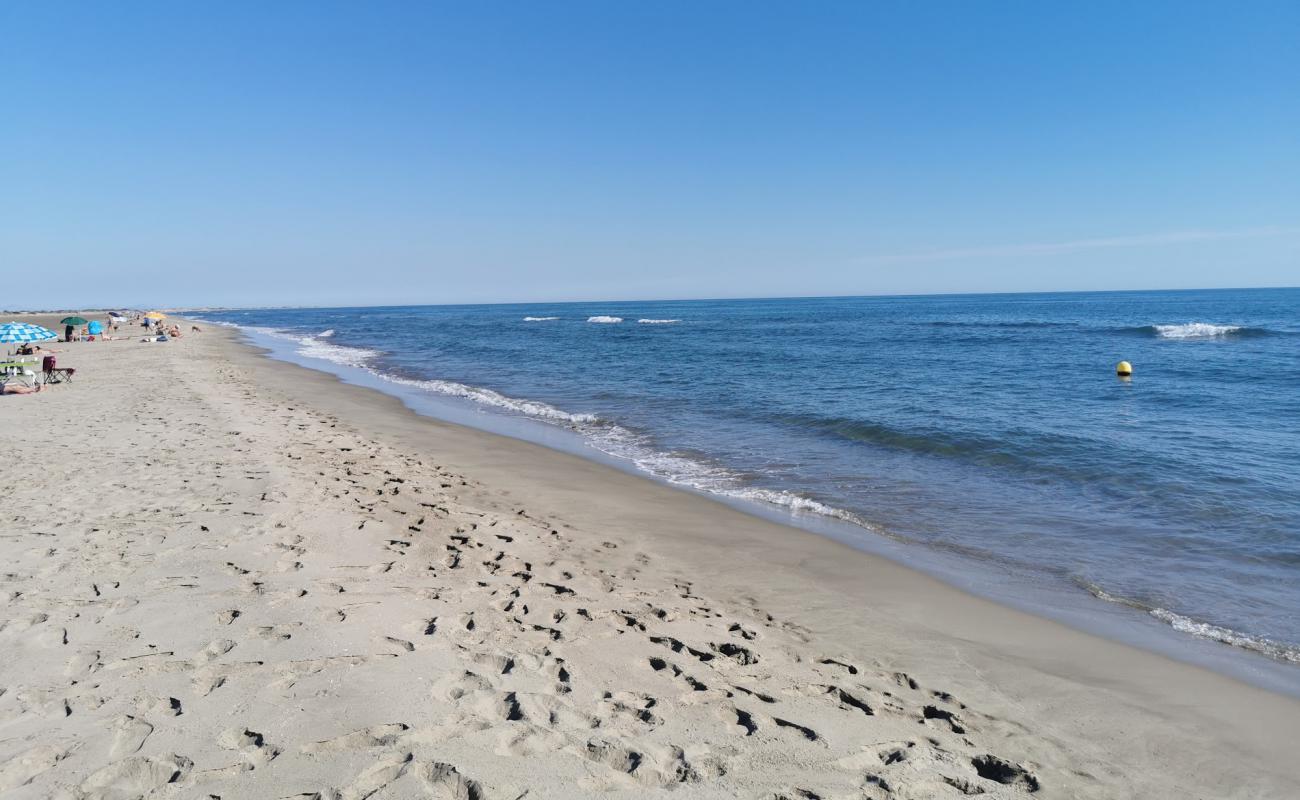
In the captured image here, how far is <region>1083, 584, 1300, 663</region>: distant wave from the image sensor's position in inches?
217

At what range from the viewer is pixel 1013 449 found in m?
12.6

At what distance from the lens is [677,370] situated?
26.8 metres

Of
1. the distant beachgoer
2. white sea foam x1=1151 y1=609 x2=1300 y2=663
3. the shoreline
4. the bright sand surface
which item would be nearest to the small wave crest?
the distant beachgoer

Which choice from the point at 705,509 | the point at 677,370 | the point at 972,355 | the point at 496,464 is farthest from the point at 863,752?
the point at 972,355

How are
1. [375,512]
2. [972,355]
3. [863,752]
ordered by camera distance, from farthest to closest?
[972,355], [375,512], [863,752]

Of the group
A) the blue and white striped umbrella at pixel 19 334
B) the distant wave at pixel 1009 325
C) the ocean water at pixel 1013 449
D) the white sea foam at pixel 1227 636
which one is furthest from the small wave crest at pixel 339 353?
the distant wave at pixel 1009 325

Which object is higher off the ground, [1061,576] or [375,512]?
[375,512]

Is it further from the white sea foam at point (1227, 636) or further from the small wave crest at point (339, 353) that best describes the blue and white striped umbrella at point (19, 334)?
the white sea foam at point (1227, 636)

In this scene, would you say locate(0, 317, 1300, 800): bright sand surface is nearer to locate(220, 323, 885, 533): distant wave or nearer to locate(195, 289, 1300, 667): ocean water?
locate(220, 323, 885, 533): distant wave

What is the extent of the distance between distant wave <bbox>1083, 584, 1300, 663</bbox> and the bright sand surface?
80 centimetres

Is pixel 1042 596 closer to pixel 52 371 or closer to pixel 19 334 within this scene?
pixel 52 371

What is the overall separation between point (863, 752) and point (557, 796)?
1681mm

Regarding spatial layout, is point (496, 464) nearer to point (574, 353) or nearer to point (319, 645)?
point (319, 645)

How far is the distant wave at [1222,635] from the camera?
5523mm
